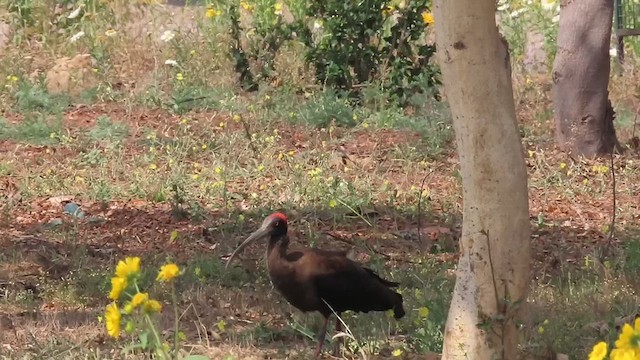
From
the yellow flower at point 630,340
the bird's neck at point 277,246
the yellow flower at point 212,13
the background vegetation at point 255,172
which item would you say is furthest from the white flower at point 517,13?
the yellow flower at point 630,340

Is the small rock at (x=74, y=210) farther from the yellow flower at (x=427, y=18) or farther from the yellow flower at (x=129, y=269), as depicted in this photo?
the yellow flower at (x=129, y=269)

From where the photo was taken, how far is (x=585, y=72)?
10609 mm

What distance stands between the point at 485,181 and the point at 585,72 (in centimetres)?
627

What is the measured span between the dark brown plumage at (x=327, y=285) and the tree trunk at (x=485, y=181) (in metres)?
0.95

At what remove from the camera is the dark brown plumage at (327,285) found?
5.73 metres

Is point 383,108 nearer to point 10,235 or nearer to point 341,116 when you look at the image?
point 341,116

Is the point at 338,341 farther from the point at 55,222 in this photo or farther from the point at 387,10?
the point at 387,10

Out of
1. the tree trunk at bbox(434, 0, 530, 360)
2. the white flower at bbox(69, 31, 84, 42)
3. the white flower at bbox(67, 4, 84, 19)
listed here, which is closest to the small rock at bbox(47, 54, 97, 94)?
the white flower at bbox(69, 31, 84, 42)

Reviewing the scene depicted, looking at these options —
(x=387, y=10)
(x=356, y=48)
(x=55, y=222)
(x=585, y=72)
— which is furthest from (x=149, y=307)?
(x=387, y=10)

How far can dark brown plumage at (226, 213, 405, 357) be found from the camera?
5734mm

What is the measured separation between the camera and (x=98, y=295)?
6797 mm

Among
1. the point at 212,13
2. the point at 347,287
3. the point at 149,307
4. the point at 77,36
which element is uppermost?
the point at 149,307

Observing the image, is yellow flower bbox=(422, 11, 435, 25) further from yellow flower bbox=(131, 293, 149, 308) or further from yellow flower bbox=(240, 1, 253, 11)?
yellow flower bbox=(131, 293, 149, 308)

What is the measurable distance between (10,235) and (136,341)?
9.42ft
